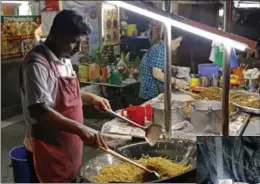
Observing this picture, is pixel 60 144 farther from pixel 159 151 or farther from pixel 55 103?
pixel 159 151

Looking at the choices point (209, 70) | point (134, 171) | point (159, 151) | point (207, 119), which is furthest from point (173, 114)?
point (209, 70)

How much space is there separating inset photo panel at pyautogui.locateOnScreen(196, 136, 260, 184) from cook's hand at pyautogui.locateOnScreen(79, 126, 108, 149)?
62cm

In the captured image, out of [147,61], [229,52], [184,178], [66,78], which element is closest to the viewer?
[229,52]

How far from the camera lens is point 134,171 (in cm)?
169

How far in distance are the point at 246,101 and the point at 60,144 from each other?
1577 mm

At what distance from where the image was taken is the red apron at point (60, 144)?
6.23ft

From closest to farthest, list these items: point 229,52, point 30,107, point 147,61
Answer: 1. point 229,52
2. point 30,107
3. point 147,61

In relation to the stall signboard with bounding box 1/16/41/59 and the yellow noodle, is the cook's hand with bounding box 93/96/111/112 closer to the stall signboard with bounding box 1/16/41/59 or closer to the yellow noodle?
the yellow noodle

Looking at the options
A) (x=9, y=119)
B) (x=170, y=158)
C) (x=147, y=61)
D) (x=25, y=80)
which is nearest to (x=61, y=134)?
(x=25, y=80)

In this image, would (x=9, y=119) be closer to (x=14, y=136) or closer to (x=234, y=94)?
(x=14, y=136)

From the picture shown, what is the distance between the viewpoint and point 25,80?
5.85 feet

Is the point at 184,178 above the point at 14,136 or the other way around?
above

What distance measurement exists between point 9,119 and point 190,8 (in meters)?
3.39

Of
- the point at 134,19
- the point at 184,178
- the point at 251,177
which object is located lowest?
the point at 184,178
